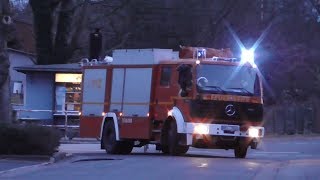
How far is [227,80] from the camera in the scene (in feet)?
73.7

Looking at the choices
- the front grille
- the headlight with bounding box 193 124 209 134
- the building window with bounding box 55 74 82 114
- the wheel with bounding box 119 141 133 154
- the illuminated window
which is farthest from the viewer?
the building window with bounding box 55 74 82 114

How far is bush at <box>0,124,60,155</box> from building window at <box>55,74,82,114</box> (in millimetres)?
14799

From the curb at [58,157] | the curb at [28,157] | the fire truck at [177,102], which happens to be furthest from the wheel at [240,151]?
the curb at [28,157]

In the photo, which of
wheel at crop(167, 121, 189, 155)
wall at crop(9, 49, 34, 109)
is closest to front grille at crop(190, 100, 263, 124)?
wheel at crop(167, 121, 189, 155)

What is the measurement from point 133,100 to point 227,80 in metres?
3.30

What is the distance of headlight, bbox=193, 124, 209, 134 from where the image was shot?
71.9 ft

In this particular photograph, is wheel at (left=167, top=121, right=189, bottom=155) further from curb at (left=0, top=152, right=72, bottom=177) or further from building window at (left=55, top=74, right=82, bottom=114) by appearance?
building window at (left=55, top=74, right=82, bottom=114)

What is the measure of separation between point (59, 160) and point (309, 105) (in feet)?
96.9

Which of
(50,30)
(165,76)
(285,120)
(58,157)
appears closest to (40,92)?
(50,30)

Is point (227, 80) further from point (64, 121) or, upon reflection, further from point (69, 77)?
point (69, 77)

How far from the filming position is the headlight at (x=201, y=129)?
21.9m

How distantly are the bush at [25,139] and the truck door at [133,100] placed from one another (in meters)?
3.23

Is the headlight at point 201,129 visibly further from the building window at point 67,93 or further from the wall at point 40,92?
the wall at point 40,92

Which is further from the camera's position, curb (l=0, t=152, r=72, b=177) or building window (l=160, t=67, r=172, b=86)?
building window (l=160, t=67, r=172, b=86)
